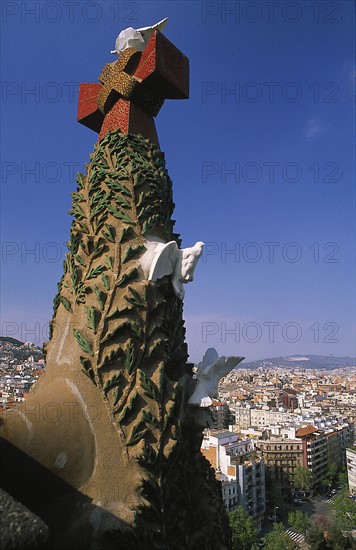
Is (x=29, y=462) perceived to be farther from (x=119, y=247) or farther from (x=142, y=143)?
(x=142, y=143)

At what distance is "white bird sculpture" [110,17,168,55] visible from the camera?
485cm

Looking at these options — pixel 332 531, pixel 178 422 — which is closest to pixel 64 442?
pixel 178 422

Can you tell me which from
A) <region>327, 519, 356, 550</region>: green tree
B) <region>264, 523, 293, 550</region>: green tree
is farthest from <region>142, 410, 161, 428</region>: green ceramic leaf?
<region>264, 523, 293, 550</region>: green tree

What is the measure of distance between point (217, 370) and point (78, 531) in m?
1.80

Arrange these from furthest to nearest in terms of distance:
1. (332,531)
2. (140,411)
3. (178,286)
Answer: (332,531) → (178,286) → (140,411)

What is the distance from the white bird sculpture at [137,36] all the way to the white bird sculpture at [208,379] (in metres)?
3.65

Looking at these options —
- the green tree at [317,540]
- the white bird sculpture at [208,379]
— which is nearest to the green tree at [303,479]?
the green tree at [317,540]

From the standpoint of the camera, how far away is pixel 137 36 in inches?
191

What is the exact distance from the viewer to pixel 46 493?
9.84 ft

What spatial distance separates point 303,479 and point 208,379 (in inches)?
1523

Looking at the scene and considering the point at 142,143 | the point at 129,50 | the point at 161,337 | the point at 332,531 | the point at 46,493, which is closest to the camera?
the point at 46,493

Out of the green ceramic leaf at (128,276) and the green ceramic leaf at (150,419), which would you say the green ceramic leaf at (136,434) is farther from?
the green ceramic leaf at (128,276)

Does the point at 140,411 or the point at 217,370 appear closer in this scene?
the point at 140,411

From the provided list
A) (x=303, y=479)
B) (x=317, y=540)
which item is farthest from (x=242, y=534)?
(x=303, y=479)
